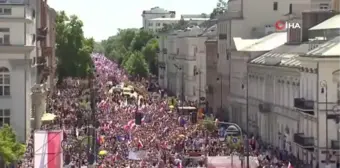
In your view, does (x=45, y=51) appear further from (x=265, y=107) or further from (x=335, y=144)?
(x=335, y=144)

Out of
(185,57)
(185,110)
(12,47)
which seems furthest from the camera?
(185,57)

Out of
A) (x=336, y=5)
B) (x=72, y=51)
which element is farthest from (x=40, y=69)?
(x=72, y=51)

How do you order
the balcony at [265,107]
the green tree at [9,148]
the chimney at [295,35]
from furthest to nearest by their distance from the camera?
the chimney at [295,35] → the balcony at [265,107] → the green tree at [9,148]

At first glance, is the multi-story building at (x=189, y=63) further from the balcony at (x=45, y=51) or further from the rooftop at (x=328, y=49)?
the rooftop at (x=328, y=49)

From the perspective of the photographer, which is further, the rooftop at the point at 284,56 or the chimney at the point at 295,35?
the chimney at the point at 295,35

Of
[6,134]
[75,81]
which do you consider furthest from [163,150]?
[75,81]

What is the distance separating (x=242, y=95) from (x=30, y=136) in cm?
2331

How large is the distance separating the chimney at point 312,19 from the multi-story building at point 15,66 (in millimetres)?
20375

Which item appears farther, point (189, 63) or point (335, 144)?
point (189, 63)

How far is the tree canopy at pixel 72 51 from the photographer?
13038cm

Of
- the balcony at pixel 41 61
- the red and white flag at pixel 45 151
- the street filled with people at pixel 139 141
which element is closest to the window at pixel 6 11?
the street filled with people at pixel 139 141

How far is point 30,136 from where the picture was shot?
225ft

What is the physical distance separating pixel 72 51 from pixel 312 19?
204 ft

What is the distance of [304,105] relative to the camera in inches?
2291
